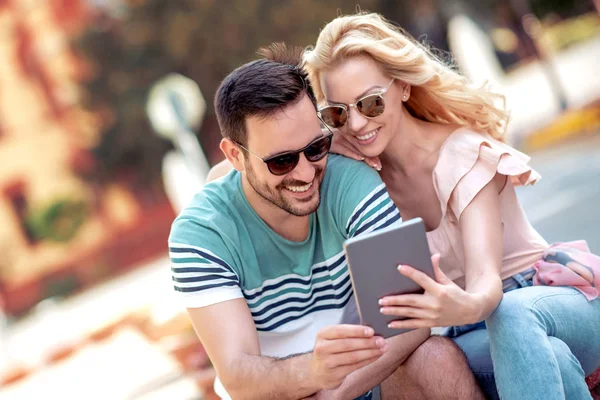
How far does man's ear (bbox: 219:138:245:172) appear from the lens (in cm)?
286

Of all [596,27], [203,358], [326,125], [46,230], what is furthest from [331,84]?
[46,230]

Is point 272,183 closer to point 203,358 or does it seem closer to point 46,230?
point 203,358

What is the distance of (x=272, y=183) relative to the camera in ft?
9.04

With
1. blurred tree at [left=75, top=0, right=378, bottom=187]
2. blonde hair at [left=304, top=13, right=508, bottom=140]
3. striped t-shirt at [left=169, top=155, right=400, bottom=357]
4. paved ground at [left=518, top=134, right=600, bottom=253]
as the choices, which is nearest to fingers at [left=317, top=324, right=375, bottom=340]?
striped t-shirt at [left=169, top=155, right=400, bottom=357]

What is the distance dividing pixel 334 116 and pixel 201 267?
822mm

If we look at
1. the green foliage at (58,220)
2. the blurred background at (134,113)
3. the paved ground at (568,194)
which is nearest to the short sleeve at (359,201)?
the paved ground at (568,194)

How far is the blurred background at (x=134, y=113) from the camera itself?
51.9 ft

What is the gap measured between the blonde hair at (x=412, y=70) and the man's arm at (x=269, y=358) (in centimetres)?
106

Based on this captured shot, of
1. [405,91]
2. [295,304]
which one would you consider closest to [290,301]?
[295,304]

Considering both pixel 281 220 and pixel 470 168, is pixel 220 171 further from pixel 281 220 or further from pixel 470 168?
pixel 470 168

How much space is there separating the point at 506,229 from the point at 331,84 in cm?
90

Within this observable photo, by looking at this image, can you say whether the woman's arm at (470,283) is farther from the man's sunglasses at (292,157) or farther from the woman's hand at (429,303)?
the man's sunglasses at (292,157)

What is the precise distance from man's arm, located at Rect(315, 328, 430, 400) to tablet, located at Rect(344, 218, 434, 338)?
0.86ft

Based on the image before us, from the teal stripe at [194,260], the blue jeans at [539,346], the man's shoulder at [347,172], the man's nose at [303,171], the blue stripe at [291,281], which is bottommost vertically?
the blue jeans at [539,346]
